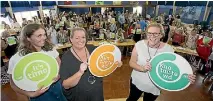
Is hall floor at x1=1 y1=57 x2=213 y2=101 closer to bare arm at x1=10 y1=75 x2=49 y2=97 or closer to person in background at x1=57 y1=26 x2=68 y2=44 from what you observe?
person in background at x1=57 y1=26 x2=68 y2=44

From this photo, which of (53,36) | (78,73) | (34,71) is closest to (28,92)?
(34,71)

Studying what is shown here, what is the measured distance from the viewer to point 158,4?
10.6 metres

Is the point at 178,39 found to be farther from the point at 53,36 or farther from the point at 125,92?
the point at 53,36

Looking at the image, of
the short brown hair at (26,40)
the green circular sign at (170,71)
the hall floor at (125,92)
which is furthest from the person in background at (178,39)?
the short brown hair at (26,40)

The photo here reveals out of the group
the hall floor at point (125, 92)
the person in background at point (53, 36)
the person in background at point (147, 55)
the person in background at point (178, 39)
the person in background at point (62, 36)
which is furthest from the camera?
the person in background at point (178, 39)

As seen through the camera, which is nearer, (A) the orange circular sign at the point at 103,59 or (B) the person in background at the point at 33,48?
(B) the person in background at the point at 33,48

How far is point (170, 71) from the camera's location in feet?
5.73

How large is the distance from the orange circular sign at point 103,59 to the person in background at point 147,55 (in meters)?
0.26

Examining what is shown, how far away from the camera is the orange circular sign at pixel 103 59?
169 cm

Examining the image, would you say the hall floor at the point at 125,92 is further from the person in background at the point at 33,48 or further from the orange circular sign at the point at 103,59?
the person in background at the point at 33,48

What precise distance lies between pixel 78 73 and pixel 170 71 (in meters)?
0.96

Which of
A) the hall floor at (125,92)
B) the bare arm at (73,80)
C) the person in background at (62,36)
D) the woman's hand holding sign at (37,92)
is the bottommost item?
the hall floor at (125,92)

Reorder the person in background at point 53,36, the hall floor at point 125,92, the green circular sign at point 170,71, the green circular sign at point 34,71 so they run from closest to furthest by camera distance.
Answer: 1. the green circular sign at point 34,71
2. the green circular sign at point 170,71
3. the hall floor at point 125,92
4. the person in background at point 53,36

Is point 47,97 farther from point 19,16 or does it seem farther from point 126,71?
point 19,16
